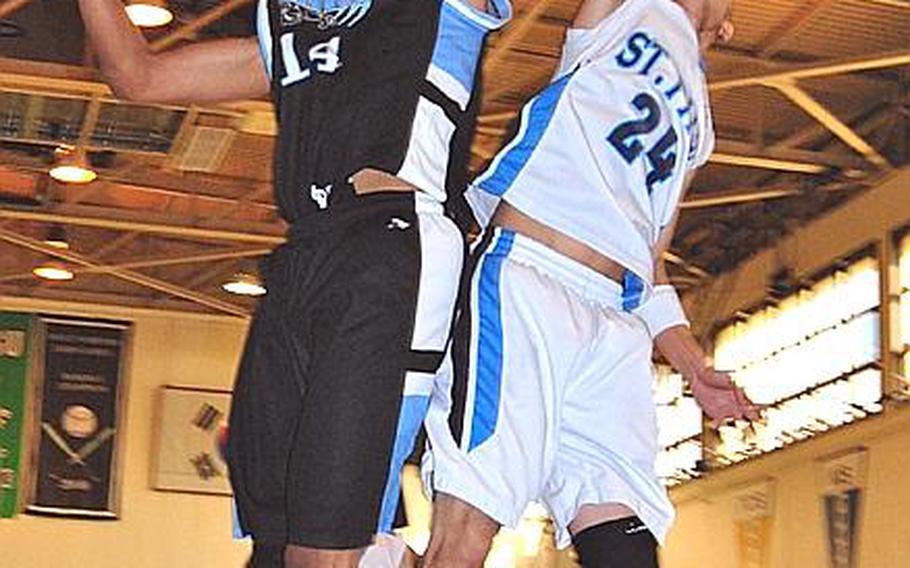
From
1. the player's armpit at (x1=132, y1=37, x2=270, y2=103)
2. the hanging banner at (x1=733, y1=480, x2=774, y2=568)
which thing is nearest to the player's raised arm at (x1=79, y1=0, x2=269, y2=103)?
the player's armpit at (x1=132, y1=37, x2=270, y2=103)

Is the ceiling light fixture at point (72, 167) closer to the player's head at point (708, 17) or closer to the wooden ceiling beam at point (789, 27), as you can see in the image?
the wooden ceiling beam at point (789, 27)

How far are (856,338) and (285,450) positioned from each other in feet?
30.2

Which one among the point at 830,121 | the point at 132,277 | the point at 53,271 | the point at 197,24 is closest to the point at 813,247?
the point at 830,121

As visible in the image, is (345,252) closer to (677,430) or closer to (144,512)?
(677,430)

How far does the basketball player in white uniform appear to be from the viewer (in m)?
2.52

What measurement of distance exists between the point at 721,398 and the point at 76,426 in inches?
504

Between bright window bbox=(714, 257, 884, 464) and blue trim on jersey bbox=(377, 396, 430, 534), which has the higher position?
bright window bbox=(714, 257, 884, 464)

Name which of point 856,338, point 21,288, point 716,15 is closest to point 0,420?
point 21,288

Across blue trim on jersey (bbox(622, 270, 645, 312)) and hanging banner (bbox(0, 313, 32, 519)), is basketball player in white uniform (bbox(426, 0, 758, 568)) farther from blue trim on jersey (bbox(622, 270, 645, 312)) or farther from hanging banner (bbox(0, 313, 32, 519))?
hanging banner (bbox(0, 313, 32, 519))

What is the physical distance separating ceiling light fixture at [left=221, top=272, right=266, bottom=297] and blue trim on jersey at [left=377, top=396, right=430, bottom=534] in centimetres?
1251

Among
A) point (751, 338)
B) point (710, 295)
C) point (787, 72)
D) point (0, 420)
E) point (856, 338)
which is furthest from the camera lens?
point (0, 420)

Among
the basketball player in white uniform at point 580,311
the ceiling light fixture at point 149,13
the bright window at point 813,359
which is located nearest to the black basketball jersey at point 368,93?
the basketball player in white uniform at point 580,311

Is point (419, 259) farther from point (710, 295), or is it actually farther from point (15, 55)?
point (710, 295)

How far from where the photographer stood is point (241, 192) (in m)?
13.2
